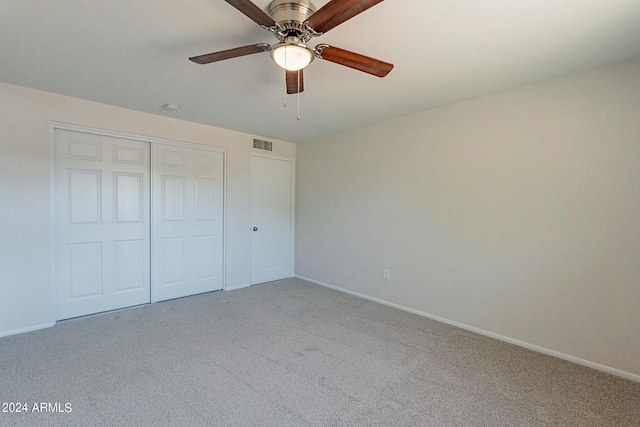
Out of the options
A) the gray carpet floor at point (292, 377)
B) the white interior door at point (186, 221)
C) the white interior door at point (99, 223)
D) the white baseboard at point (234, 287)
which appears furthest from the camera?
the white baseboard at point (234, 287)

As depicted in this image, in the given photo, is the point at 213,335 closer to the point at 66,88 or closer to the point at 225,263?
the point at 225,263

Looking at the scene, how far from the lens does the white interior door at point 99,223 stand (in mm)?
3076

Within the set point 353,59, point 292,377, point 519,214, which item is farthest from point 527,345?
point 353,59

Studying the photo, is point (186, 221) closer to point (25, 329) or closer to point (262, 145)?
point (262, 145)

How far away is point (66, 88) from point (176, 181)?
141 centimetres

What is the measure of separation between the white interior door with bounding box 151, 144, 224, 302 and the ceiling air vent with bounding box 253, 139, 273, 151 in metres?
0.58

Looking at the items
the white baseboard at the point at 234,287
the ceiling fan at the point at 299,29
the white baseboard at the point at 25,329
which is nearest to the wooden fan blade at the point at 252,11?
the ceiling fan at the point at 299,29

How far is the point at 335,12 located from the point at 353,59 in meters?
0.40

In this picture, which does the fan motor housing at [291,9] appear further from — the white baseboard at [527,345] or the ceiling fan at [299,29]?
the white baseboard at [527,345]

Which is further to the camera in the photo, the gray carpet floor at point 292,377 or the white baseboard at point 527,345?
the white baseboard at point 527,345

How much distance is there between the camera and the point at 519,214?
269 centimetres

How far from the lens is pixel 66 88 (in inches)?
110

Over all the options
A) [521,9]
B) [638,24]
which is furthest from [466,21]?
[638,24]

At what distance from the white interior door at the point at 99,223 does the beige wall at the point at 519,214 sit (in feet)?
9.08
